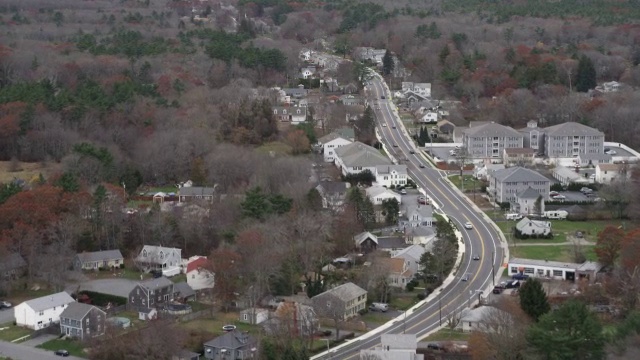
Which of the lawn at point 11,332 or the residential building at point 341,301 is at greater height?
the residential building at point 341,301

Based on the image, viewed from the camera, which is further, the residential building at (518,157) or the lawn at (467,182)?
the residential building at (518,157)

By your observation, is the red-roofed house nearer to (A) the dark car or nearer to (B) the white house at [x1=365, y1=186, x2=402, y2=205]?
(A) the dark car

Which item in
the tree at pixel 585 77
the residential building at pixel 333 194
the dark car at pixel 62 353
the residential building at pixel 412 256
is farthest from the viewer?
the tree at pixel 585 77

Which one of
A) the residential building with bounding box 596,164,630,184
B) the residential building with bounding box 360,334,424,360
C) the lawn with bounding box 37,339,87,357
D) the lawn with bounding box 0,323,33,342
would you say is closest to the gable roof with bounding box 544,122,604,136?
the residential building with bounding box 596,164,630,184

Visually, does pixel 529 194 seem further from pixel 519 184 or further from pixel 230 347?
pixel 230 347

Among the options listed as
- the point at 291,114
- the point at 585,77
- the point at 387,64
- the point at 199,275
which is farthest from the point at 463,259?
the point at 387,64

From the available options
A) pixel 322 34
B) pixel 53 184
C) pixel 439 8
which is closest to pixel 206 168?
pixel 53 184

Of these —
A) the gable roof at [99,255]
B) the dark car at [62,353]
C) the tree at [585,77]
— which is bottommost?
the dark car at [62,353]

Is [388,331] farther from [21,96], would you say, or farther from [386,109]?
[386,109]

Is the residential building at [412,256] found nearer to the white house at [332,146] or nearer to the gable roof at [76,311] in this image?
the gable roof at [76,311]

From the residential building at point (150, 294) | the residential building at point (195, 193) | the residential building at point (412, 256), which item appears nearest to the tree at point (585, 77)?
the residential building at point (195, 193)
